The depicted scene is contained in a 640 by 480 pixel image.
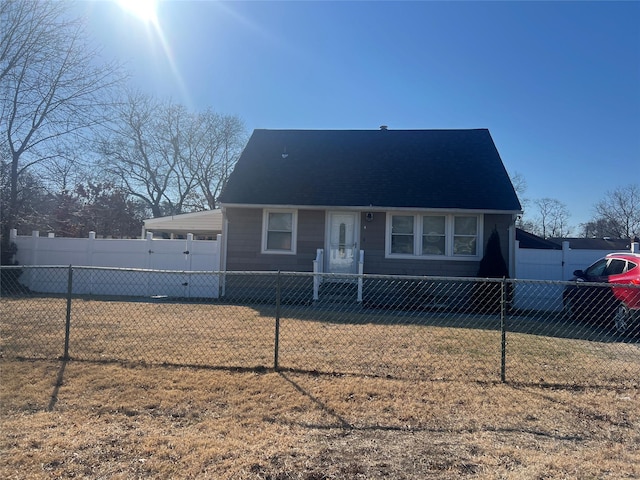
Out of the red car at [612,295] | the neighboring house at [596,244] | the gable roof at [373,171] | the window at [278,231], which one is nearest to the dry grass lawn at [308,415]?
the red car at [612,295]

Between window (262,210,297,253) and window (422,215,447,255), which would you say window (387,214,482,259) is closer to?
window (422,215,447,255)

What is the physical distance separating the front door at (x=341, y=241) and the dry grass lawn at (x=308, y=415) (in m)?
6.22

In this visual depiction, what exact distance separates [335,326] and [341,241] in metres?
4.95

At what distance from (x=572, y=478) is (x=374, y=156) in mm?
12305

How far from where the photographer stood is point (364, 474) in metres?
2.75

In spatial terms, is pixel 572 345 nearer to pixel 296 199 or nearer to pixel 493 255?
pixel 493 255

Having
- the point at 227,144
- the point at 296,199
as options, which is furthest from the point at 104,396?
the point at 227,144

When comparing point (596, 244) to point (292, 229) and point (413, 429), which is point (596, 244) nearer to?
point (292, 229)

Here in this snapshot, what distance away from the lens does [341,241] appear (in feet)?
41.1

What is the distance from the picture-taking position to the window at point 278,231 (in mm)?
12477

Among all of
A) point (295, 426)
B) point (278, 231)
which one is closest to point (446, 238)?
point (278, 231)

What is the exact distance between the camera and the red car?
24.2 ft

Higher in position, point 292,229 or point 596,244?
point 596,244

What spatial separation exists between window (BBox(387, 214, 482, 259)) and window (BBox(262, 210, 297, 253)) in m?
2.99
